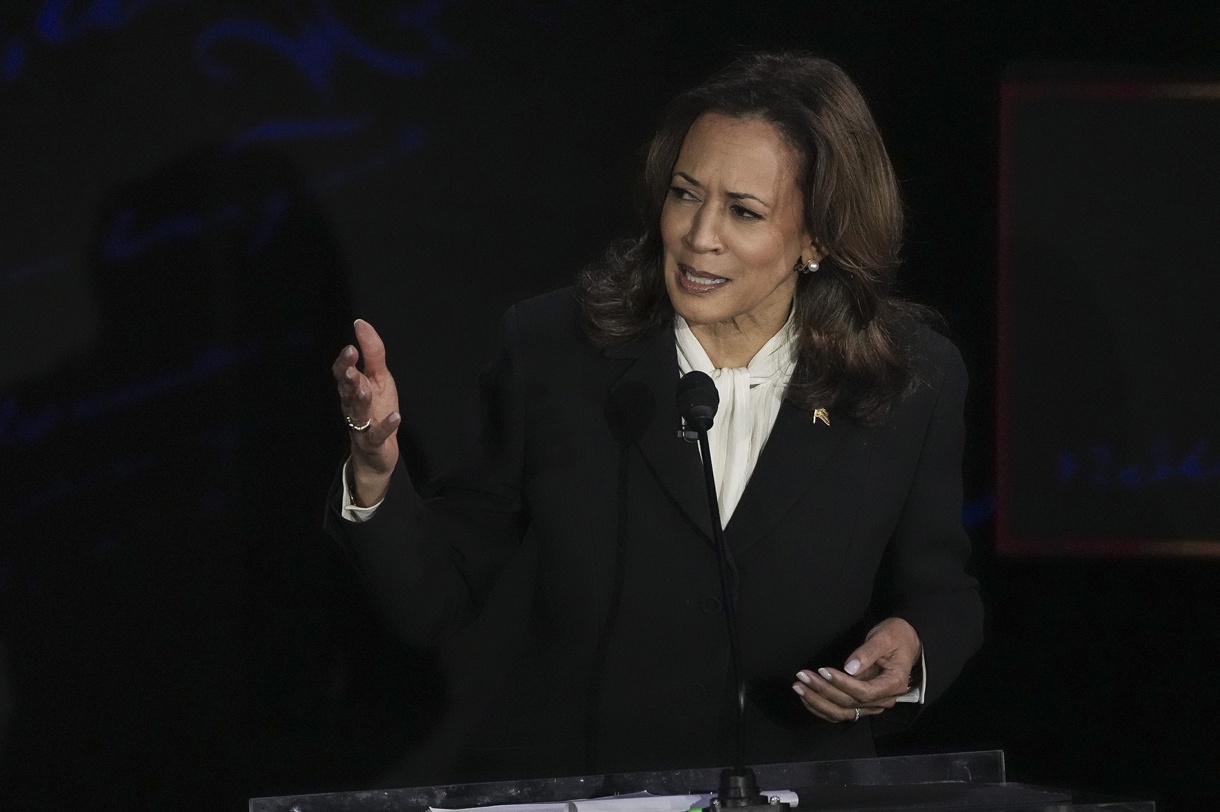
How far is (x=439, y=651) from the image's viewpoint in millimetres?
3004

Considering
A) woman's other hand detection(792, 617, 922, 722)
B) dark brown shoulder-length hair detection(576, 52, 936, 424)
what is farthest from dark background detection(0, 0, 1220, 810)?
woman's other hand detection(792, 617, 922, 722)

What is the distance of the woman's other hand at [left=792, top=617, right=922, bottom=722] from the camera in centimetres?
171

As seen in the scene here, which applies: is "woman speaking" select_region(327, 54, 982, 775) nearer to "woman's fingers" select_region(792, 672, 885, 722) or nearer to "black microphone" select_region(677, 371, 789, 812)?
"woman's fingers" select_region(792, 672, 885, 722)

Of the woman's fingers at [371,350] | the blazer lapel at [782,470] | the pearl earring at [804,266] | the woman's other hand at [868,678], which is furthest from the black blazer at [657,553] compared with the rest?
the woman's fingers at [371,350]

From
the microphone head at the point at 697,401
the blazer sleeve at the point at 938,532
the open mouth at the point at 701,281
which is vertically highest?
the open mouth at the point at 701,281

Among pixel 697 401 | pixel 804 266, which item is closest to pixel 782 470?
pixel 804 266

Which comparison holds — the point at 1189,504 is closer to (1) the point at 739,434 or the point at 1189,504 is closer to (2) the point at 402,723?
(1) the point at 739,434

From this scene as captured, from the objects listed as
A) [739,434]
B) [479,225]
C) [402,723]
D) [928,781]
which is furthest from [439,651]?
[928,781]

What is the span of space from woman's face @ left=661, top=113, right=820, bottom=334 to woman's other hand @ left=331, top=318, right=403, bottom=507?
0.55 metres

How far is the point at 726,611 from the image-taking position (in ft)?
5.46

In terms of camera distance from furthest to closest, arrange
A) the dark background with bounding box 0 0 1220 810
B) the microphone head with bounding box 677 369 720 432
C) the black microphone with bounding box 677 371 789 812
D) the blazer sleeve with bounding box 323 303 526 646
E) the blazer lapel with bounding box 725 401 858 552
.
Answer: the dark background with bounding box 0 0 1220 810
the blazer lapel with bounding box 725 401 858 552
the blazer sleeve with bounding box 323 303 526 646
the microphone head with bounding box 677 369 720 432
the black microphone with bounding box 677 371 789 812

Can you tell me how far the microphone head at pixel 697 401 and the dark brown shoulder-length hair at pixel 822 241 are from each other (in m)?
0.50

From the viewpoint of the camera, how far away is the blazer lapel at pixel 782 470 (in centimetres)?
211

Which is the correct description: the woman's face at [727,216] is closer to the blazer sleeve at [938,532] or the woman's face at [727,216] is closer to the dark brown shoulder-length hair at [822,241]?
the dark brown shoulder-length hair at [822,241]
